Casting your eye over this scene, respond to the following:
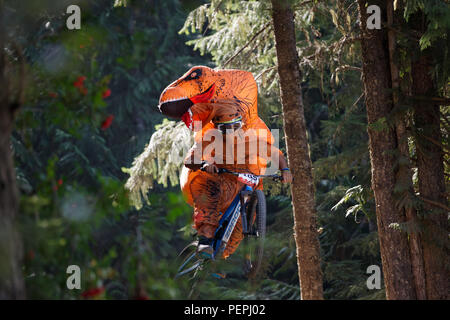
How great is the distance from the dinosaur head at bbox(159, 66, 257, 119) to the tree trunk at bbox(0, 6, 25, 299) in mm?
3050

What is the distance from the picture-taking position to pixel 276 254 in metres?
11.3

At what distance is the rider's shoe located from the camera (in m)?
5.16

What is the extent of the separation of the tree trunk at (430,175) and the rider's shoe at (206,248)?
2.06 meters

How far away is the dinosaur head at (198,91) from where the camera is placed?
17.2 feet

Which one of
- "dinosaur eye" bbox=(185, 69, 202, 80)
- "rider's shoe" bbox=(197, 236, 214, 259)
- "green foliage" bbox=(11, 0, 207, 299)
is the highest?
"dinosaur eye" bbox=(185, 69, 202, 80)

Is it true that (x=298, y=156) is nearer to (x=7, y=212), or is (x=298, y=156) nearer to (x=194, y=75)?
(x=194, y=75)

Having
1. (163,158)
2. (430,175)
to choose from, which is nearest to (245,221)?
(430,175)

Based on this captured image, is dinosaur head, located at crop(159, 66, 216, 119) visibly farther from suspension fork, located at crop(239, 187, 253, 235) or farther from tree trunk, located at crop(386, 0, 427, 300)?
tree trunk, located at crop(386, 0, 427, 300)

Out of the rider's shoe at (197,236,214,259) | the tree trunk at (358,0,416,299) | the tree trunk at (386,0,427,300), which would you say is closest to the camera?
the rider's shoe at (197,236,214,259)

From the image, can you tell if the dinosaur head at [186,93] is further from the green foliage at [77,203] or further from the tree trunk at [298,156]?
the green foliage at [77,203]

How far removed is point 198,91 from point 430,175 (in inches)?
96.5

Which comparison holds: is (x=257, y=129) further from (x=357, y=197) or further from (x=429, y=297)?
(x=429, y=297)

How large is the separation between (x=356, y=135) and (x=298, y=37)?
2.34 meters

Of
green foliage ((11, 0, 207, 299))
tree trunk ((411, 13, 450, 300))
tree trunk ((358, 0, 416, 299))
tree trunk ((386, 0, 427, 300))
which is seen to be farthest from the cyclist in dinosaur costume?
green foliage ((11, 0, 207, 299))
